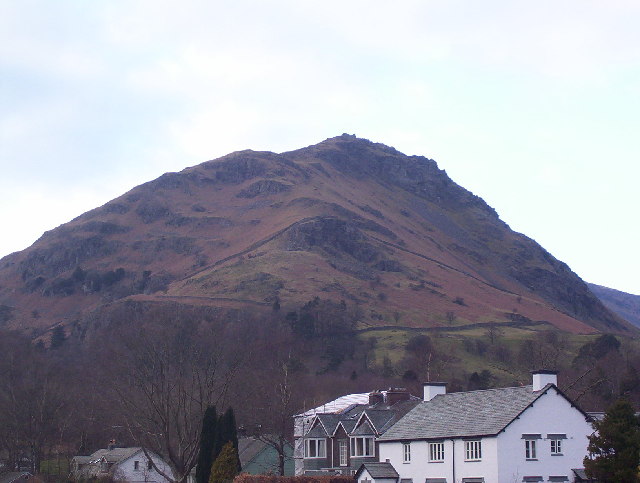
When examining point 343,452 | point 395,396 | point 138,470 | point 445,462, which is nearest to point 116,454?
point 138,470

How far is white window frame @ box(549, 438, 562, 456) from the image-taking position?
51.2 m

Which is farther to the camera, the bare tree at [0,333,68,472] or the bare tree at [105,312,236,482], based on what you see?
the bare tree at [0,333,68,472]

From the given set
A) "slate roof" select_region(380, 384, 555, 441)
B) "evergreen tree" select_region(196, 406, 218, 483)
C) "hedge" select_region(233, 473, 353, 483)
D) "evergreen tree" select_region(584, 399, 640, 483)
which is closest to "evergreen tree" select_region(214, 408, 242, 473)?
"evergreen tree" select_region(196, 406, 218, 483)

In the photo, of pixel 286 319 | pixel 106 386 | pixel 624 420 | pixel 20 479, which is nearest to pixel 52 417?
pixel 20 479

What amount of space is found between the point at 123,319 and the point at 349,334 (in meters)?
47.5

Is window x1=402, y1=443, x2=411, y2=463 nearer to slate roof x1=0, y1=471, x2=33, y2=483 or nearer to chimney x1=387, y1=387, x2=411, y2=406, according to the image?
chimney x1=387, y1=387, x2=411, y2=406

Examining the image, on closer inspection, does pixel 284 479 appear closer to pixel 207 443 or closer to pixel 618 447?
pixel 207 443

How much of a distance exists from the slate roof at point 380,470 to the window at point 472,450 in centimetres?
641

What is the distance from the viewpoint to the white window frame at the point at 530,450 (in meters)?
50.2

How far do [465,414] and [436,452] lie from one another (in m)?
2.67

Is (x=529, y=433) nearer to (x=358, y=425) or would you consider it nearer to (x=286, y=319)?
(x=358, y=425)

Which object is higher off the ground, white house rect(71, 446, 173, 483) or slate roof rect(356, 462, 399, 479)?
slate roof rect(356, 462, 399, 479)

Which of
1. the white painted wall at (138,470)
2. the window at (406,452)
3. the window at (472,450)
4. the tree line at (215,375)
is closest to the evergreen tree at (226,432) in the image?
the tree line at (215,375)

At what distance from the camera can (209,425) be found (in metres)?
65.4
